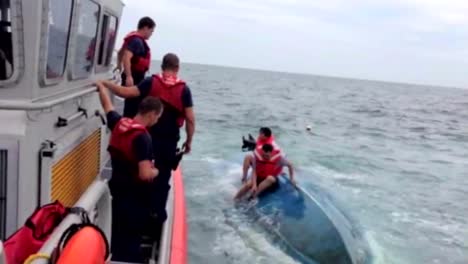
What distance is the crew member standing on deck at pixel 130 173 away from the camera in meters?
3.87

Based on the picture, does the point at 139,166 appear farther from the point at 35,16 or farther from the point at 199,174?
the point at 199,174

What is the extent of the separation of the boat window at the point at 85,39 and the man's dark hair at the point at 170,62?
60cm

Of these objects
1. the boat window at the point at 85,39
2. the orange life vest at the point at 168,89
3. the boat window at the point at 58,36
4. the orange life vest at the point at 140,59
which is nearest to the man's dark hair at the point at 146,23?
the orange life vest at the point at 140,59

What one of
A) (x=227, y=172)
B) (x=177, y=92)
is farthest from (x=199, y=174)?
(x=177, y=92)

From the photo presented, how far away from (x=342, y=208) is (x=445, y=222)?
220 centimetres

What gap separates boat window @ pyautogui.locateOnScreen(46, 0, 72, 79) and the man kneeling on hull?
6337mm

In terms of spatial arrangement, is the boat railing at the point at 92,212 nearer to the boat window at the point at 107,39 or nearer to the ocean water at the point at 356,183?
the boat window at the point at 107,39

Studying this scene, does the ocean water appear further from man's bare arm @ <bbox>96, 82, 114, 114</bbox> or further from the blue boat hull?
man's bare arm @ <bbox>96, 82, 114, 114</bbox>

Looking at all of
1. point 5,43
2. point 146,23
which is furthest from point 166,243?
point 5,43

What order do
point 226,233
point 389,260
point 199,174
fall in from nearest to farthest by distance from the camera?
point 389,260
point 226,233
point 199,174

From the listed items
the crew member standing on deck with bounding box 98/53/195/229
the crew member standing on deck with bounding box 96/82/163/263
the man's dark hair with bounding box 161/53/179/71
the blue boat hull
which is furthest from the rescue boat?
the blue boat hull

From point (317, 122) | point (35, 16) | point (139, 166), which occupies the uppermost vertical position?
point (35, 16)

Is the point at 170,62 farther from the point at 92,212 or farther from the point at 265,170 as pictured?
the point at 265,170

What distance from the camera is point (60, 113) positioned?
372 centimetres
